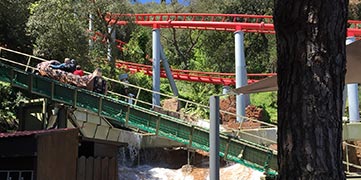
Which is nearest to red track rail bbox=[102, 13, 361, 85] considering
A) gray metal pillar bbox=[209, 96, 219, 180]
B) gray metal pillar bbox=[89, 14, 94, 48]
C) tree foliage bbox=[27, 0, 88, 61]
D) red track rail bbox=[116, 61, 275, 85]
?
red track rail bbox=[116, 61, 275, 85]

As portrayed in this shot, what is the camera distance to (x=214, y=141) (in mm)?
3656

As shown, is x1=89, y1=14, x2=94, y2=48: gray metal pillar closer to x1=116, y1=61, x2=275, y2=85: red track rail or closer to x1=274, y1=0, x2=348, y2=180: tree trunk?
x1=116, y1=61, x2=275, y2=85: red track rail

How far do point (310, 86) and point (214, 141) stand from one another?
2.81 feet

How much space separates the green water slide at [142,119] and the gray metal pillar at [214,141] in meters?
8.06

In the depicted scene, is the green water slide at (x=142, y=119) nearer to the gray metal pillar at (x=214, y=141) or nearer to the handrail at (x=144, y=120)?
the handrail at (x=144, y=120)

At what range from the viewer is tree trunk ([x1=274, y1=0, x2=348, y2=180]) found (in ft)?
10.1

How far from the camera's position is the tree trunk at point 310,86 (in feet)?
10.1

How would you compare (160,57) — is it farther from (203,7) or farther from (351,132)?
(203,7)

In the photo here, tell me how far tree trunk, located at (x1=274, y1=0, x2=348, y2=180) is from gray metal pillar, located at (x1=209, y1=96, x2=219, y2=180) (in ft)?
1.73

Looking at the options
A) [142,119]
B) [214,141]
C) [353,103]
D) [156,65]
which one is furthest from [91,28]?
[214,141]

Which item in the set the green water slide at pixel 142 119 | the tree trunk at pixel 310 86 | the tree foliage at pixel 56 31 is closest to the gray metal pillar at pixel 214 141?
the tree trunk at pixel 310 86

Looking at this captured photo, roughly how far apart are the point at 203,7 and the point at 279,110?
33.0m

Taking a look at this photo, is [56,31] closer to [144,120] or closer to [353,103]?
[144,120]

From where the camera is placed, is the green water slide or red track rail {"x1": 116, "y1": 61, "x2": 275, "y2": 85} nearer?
the green water slide
